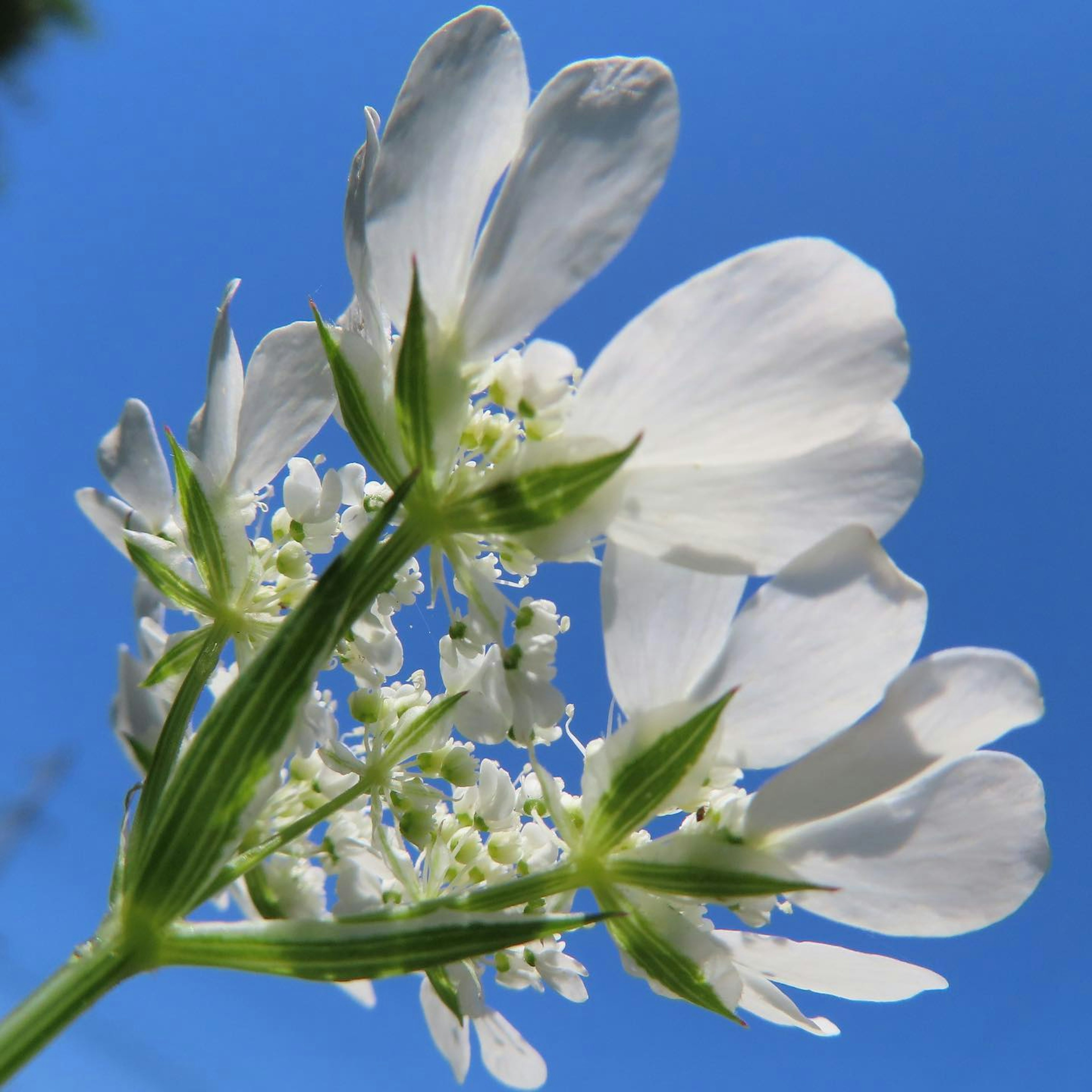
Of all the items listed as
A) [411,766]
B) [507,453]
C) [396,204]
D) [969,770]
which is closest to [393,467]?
[507,453]

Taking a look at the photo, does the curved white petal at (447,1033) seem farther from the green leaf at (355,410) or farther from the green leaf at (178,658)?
the green leaf at (355,410)

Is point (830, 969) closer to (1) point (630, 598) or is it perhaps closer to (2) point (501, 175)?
(1) point (630, 598)

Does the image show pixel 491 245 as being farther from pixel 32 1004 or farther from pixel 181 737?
pixel 32 1004

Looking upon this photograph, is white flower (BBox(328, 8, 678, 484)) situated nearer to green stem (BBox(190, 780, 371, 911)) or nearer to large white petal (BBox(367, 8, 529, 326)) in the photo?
large white petal (BBox(367, 8, 529, 326))

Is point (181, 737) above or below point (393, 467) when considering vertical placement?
below

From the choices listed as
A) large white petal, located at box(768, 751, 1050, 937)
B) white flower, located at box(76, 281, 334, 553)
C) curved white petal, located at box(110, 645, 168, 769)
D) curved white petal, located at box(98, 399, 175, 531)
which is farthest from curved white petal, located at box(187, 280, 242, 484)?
large white petal, located at box(768, 751, 1050, 937)

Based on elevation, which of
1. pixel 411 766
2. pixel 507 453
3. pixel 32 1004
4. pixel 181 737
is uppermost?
pixel 507 453

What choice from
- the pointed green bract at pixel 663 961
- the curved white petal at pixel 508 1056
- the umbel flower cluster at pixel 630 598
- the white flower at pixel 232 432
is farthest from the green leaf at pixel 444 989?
the white flower at pixel 232 432
